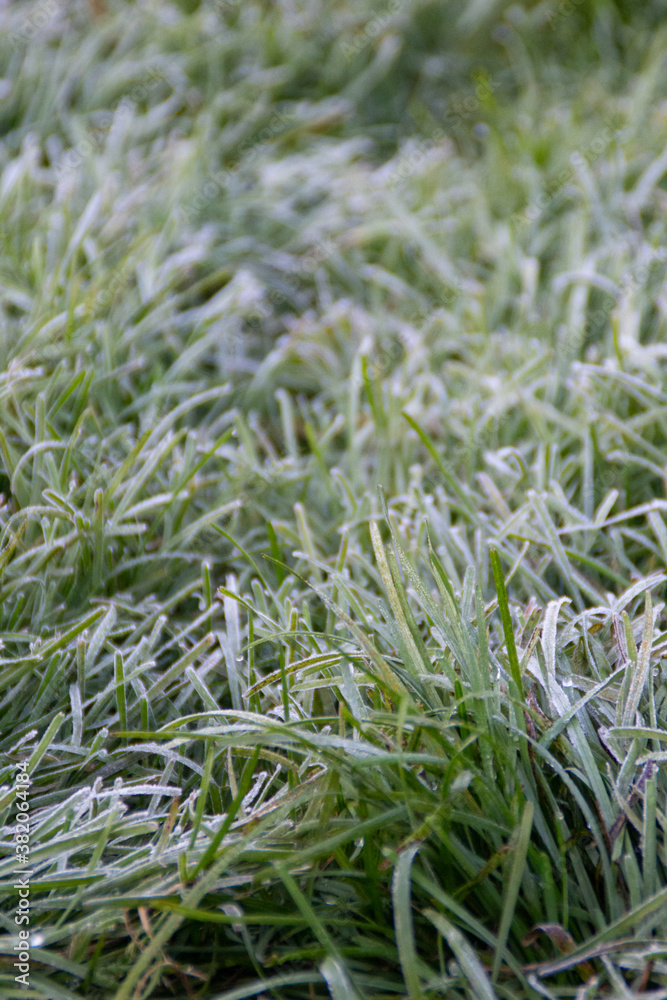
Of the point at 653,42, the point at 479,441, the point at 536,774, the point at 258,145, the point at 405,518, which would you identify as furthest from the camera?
the point at 653,42

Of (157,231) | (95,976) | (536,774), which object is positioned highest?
(157,231)

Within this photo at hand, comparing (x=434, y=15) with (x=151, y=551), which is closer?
(x=151, y=551)

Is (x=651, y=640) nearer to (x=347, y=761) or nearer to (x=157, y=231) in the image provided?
(x=347, y=761)

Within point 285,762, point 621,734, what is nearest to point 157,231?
point 285,762

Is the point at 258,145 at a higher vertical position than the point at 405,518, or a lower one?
higher

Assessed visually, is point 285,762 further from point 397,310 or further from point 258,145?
point 258,145

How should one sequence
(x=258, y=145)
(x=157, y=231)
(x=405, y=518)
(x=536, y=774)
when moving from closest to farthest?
(x=536, y=774) → (x=405, y=518) → (x=157, y=231) → (x=258, y=145)

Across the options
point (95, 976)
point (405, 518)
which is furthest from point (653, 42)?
point (95, 976)
